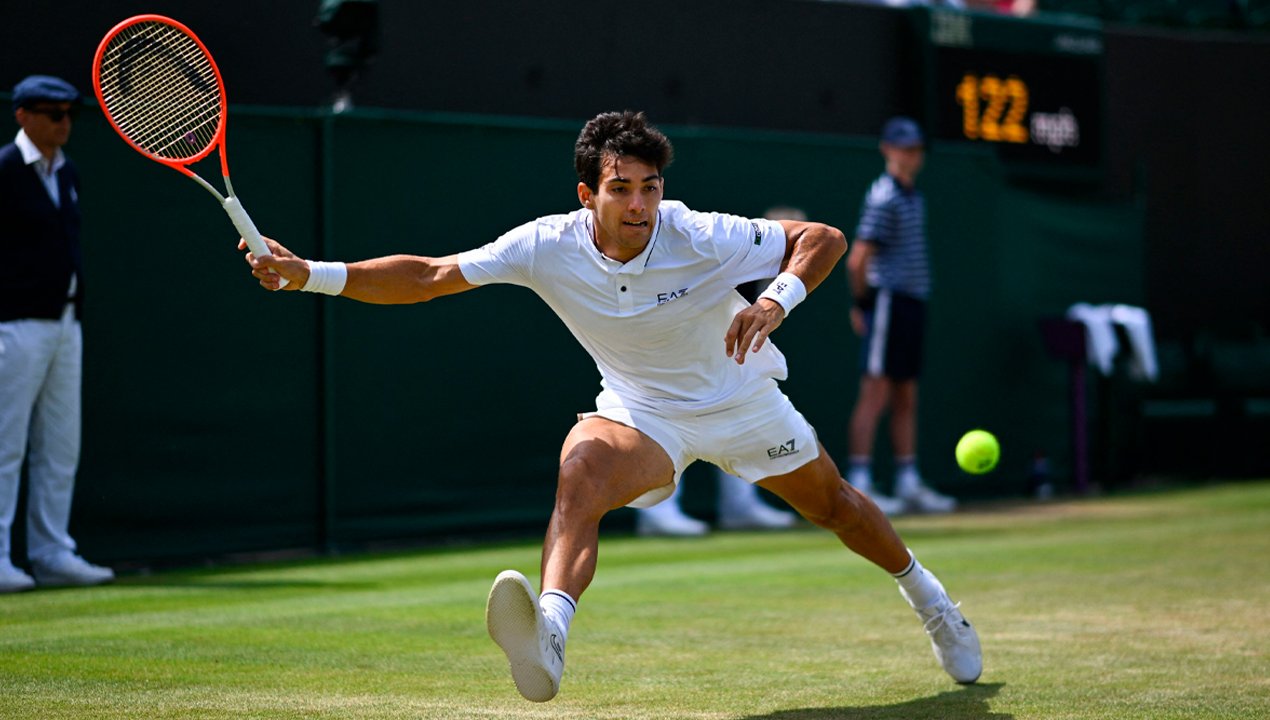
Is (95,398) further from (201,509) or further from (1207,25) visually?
(1207,25)

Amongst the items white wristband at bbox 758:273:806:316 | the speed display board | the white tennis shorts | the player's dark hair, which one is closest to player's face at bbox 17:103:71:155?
the player's dark hair

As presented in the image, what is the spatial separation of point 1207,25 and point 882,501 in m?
7.21

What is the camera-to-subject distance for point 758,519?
11.6 metres

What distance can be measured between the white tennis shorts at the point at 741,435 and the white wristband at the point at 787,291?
1.46ft

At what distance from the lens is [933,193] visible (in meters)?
13.1

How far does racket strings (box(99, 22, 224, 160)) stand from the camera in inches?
236

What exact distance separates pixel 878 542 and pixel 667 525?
527 cm

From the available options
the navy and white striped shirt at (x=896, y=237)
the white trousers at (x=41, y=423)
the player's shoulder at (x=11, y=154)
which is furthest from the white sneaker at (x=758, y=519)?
the player's shoulder at (x=11, y=154)

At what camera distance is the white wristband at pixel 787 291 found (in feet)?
18.0

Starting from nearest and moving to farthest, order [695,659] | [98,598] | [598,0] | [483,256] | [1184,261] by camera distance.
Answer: [483,256]
[695,659]
[98,598]
[598,0]
[1184,261]

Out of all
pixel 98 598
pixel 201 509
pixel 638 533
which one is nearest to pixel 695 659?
pixel 98 598

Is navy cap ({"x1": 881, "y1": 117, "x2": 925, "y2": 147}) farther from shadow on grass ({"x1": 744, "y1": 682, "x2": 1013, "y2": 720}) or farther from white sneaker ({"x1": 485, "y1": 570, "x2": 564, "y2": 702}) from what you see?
white sneaker ({"x1": 485, "y1": 570, "x2": 564, "y2": 702})

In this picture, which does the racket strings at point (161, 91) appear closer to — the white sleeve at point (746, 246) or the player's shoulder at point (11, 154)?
the white sleeve at point (746, 246)

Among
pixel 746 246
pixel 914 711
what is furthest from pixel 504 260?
pixel 914 711
